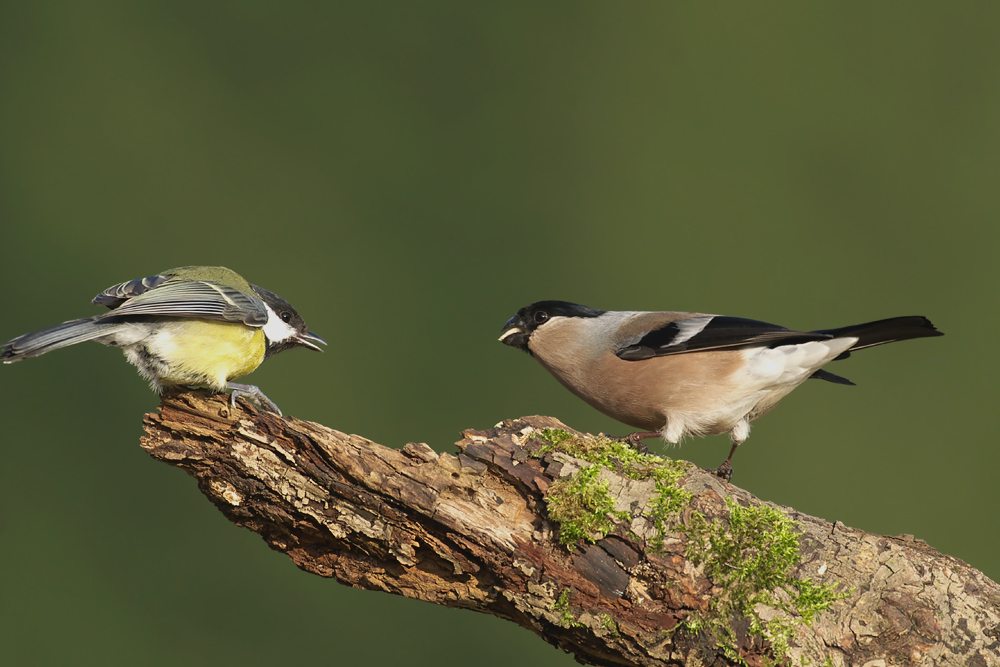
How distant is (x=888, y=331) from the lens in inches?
100

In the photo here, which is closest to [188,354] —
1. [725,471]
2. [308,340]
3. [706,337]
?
[308,340]

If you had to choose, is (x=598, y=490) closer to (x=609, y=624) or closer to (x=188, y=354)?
(x=609, y=624)

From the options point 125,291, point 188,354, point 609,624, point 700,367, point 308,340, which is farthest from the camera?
point 308,340

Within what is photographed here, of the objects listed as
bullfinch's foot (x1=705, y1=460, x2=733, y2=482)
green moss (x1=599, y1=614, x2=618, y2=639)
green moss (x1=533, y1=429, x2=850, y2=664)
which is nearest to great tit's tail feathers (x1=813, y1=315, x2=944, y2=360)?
bullfinch's foot (x1=705, y1=460, x2=733, y2=482)

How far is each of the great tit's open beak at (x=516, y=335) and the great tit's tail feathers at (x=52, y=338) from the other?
1.53 m

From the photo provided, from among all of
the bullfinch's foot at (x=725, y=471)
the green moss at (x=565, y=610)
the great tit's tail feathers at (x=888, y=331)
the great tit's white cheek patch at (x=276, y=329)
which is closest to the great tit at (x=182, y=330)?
the great tit's white cheek patch at (x=276, y=329)

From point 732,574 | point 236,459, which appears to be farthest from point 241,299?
point 732,574

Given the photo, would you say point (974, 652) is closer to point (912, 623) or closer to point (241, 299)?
point (912, 623)

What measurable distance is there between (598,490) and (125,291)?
5.77 ft

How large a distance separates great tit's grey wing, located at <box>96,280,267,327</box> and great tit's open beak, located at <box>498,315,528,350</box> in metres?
1.06

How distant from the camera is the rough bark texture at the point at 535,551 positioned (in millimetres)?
1839

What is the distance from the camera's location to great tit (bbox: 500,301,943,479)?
268cm

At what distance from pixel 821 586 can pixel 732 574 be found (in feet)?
0.87

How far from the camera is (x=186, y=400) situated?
7.13 feet
